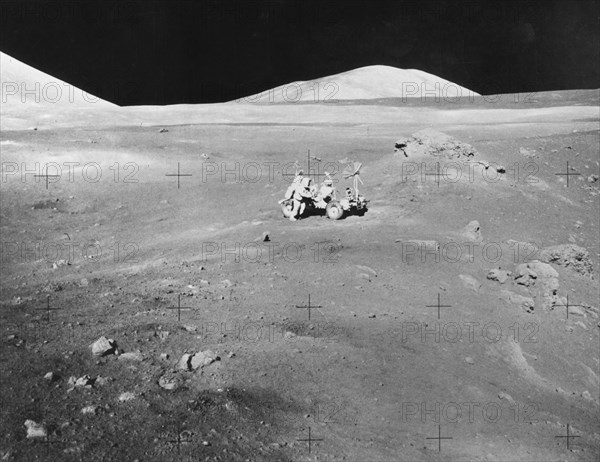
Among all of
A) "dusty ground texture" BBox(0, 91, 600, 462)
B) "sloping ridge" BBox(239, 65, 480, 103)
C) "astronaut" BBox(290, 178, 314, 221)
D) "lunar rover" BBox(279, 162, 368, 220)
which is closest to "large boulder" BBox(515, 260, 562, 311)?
"dusty ground texture" BBox(0, 91, 600, 462)

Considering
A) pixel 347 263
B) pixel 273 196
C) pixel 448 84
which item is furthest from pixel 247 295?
pixel 448 84

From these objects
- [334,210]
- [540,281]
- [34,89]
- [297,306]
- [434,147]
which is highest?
[34,89]

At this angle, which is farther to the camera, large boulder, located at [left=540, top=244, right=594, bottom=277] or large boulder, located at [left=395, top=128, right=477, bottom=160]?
large boulder, located at [left=395, top=128, right=477, bottom=160]

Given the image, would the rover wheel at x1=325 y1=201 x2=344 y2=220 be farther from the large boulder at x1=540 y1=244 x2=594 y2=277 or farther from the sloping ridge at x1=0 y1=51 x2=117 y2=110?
the sloping ridge at x1=0 y1=51 x2=117 y2=110

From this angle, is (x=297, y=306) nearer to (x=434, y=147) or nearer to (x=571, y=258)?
(x=571, y=258)

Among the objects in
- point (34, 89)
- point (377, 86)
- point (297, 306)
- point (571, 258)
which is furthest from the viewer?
point (377, 86)

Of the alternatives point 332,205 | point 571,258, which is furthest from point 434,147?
point 571,258
